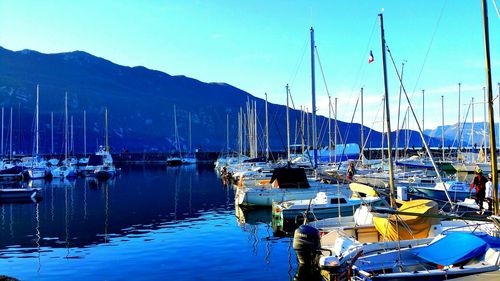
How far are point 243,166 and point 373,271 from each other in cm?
5247

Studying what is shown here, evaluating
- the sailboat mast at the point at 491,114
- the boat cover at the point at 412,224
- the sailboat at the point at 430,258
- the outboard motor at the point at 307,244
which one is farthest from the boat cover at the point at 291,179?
the sailboat mast at the point at 491,114

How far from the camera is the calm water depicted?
58.8 ft

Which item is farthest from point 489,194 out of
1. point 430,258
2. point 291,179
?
point 291,179

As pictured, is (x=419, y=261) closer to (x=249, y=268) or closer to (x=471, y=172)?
(x=249, y=268)

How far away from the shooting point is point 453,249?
13.9 meters

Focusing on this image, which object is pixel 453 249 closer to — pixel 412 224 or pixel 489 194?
pixel 412 224

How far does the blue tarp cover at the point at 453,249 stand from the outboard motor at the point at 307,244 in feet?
10.3

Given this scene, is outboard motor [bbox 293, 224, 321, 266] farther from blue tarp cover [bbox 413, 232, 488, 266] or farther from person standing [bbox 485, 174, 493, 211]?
person standing [bbox 485, 174, 493, 211]

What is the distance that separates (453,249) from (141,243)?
1504 cm

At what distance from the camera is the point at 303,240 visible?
15.7 metres

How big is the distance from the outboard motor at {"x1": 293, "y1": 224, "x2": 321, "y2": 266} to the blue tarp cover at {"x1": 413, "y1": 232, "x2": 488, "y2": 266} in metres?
3.15

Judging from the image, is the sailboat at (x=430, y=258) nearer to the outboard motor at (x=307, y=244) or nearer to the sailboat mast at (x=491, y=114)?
the sailboat mast at (x=491, y=114)

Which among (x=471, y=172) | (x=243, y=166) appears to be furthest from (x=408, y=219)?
(x=471, y=172)

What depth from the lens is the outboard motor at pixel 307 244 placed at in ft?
51.4
